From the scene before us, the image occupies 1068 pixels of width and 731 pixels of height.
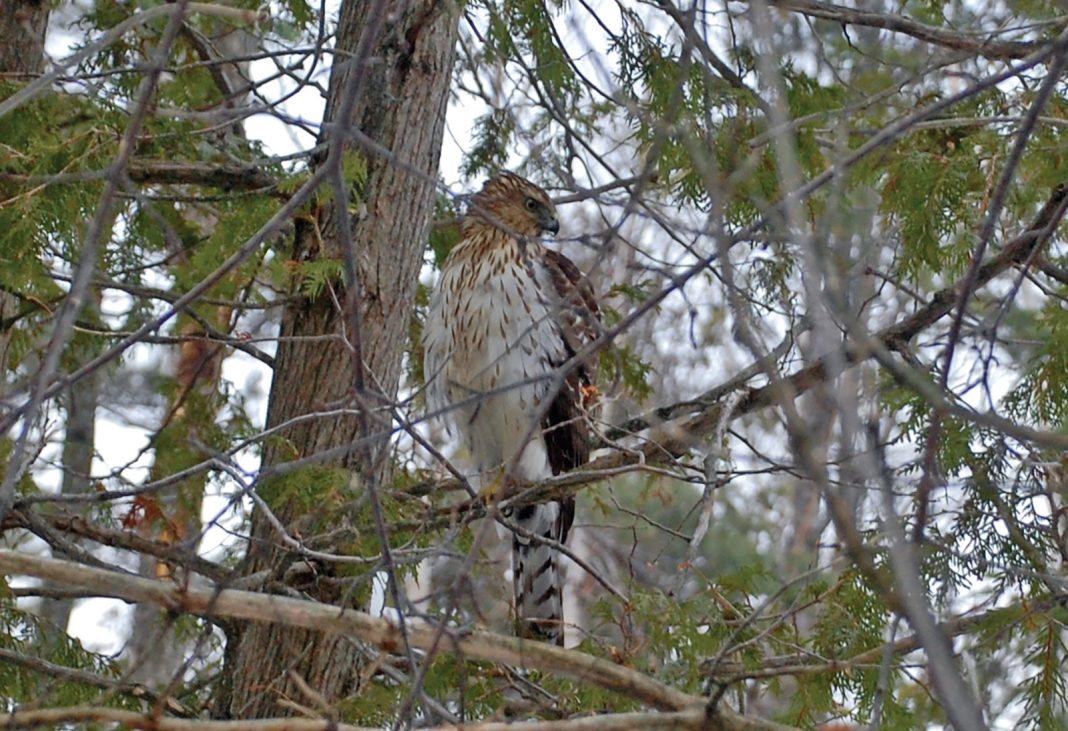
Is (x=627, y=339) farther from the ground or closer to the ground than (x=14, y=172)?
farther from the ground

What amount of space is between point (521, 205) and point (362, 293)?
1579mm

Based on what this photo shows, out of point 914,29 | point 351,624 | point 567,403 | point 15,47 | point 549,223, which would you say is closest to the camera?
point 351,624

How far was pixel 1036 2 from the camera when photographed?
5008 millimetres

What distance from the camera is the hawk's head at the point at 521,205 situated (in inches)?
235

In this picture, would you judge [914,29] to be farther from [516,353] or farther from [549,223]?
[549,223]

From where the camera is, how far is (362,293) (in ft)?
15.0

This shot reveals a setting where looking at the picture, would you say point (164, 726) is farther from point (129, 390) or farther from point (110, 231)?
point (129, 390)

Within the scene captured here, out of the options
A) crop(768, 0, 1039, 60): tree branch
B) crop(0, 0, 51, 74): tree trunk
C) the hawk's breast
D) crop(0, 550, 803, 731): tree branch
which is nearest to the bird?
the hawk's breast

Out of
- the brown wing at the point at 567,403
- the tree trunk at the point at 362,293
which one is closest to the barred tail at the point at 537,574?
the brown wing at the point at 567,403

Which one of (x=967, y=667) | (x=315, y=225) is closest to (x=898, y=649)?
(x=967, y=667)

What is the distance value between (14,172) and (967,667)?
3108 mm

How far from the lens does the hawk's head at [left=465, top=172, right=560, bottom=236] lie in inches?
235

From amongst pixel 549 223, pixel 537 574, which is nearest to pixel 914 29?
pixel 549 223

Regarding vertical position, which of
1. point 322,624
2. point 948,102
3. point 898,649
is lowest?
point 322,624
